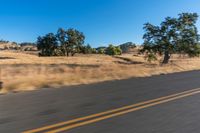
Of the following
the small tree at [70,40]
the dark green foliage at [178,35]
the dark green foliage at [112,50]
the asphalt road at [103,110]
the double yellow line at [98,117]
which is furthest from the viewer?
the dark green foliage at [112,50]

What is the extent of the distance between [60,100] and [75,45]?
228 feet

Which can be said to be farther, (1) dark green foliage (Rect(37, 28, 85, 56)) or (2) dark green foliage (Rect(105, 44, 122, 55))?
(2) dark green foliage (Rect(105, 44, 122, 55))

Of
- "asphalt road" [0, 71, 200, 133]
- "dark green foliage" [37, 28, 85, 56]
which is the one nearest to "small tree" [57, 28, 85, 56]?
"dark green foliage" [37, 28, 85, 56]

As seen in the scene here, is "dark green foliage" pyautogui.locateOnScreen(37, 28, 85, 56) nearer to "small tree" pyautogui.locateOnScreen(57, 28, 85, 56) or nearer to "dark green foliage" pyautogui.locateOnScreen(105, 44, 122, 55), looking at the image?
"small tree" pyautogui.locateOnScreen(57, 28, 85, 56)

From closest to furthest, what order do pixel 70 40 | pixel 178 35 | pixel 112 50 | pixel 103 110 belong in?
pixel 103 110 → pixel 178 35 → pixel 70 40 → pixel 112 50

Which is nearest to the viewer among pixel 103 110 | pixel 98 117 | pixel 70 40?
pixel 98 117

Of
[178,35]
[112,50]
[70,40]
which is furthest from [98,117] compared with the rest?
[112,50]

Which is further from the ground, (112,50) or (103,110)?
(112,50)

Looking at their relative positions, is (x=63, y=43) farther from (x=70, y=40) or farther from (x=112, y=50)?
(x=112, y=50)

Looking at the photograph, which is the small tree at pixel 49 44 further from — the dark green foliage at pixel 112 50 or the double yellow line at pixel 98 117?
the double yellow line at pixel 98 117

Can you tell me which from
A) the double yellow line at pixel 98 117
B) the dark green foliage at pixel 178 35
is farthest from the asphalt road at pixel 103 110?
the dark green foliage at pixel 178 35

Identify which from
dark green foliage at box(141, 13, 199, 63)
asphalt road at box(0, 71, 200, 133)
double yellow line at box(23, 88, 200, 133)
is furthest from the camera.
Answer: dark green foliage at box(141, 13, 199, 63)

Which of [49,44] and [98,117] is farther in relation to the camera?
[49,44]

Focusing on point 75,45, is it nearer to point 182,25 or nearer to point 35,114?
point 182,25
